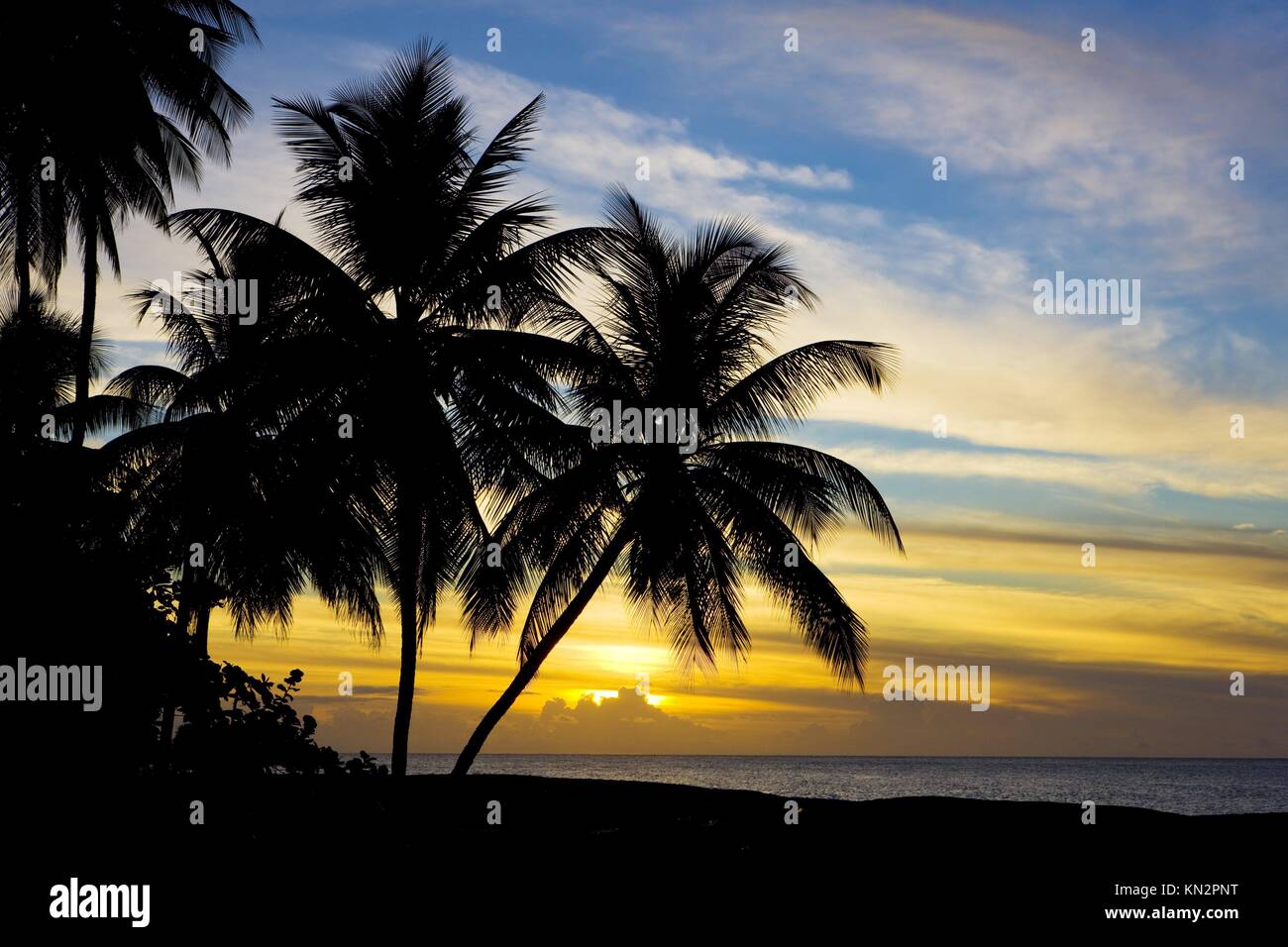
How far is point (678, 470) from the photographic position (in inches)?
666

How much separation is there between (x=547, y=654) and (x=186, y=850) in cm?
864

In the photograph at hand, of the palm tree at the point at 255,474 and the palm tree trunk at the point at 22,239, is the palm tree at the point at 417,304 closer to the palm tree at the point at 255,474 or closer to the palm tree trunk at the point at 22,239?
the palm tree at the point at 255,474

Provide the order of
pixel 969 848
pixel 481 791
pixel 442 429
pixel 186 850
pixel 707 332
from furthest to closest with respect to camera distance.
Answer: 1. pixel 481 791
2. pixel 707 332
3. pixel 442 429
4. pixel 969 848
5. pixel 186 850

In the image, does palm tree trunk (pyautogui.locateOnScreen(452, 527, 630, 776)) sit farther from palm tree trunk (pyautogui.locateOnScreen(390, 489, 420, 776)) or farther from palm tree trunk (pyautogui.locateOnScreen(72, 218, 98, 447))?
palm tree trunk (pyautogui.locateOnScreen(72, 218, 98, 447))

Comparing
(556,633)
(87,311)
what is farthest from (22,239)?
(556,633)

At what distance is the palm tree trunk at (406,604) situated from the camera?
15.9 metres

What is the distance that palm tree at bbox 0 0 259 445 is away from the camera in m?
18.3

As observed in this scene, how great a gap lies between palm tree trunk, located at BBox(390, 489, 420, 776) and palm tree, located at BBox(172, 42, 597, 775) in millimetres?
28

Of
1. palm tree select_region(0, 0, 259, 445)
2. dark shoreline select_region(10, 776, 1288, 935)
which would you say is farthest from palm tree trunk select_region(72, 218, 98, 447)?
dark shoreline select_region(10, 776, 1288, 935)

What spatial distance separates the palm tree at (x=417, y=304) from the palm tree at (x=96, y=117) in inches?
169
